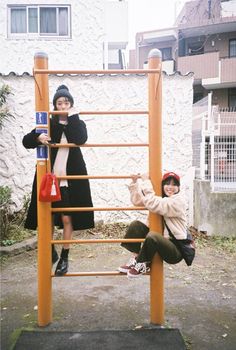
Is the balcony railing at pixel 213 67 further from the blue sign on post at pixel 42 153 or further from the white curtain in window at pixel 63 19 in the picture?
the blue sign on post at pixel 42 153

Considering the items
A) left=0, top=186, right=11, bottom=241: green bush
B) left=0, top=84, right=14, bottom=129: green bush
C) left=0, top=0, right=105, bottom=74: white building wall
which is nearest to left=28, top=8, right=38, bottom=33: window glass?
left=0, top=0, right=105, bottom=74: white building wall

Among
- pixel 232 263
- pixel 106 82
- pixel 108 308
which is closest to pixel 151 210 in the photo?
pixel 108 308

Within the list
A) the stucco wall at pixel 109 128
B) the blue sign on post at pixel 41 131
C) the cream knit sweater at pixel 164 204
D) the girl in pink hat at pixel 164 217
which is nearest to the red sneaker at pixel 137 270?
the girl in pink hat at pixel 164 217

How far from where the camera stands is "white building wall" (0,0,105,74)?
31.2ft

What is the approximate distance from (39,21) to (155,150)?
28.1ft

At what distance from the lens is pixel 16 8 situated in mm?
9828

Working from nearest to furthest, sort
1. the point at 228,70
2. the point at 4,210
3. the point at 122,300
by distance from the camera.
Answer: the point at 122,300 < the point at 4,210 < the point at 228,70

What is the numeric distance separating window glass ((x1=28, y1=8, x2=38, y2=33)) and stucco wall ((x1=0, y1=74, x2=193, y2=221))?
4908 mm

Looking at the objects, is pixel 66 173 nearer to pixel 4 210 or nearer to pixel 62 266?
pixel 62 266

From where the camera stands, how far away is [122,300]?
3.12m

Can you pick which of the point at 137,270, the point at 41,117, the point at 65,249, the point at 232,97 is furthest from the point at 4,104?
the point at 232,97

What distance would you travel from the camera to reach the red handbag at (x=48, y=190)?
2.38 metres

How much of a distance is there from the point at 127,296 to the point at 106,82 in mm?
3344

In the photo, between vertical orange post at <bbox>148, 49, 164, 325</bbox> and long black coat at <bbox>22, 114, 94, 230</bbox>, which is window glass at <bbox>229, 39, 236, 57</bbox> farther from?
long black coat at <bbox>22, 114, 94, 230</bbox>
